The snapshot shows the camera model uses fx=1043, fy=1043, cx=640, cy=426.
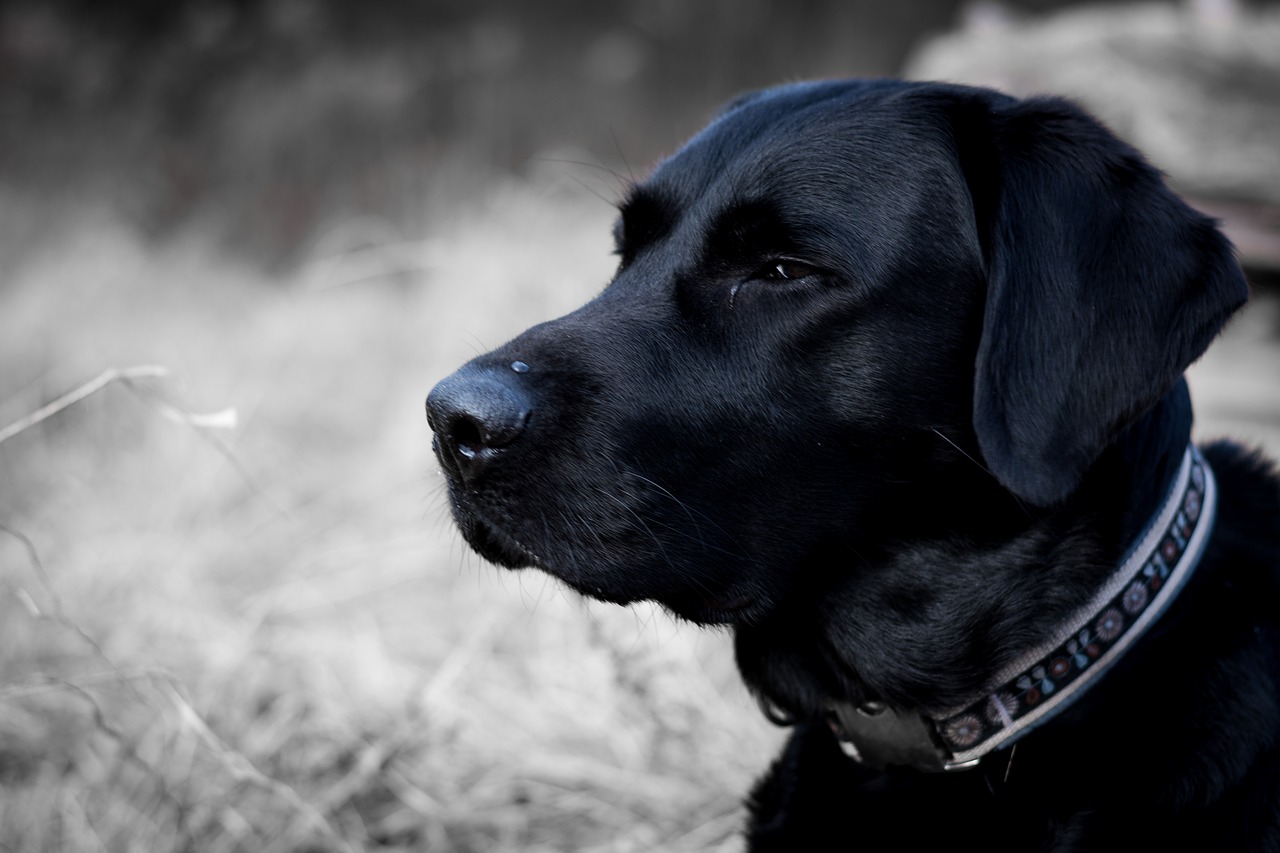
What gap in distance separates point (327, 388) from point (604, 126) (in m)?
4.61

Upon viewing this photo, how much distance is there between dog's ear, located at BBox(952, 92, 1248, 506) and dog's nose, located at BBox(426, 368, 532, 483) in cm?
73

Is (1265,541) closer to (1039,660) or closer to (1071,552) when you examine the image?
(1071,552)

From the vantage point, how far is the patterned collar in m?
1.64

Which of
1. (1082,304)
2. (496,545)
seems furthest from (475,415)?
(1082,304)

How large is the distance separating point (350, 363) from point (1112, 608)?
4.98 m

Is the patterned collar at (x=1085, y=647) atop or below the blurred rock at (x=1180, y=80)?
atop

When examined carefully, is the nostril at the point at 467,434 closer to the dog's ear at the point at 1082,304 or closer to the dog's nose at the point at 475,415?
the dog's nose at the point at 475,415

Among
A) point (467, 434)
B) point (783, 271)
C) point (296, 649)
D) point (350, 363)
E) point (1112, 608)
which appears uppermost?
point (783, 271)

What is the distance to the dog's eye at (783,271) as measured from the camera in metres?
1.76

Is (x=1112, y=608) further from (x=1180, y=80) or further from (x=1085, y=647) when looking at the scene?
(x=1180, y=80)

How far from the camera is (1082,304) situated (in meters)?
1.61

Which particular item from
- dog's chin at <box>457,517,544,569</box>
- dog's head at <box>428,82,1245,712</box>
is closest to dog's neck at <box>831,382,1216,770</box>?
dog's head at <box>428,82,1245,712</box>

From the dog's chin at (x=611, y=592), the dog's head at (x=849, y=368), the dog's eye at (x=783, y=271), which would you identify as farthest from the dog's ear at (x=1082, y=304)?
the dog's chin at (x=611, y=592)

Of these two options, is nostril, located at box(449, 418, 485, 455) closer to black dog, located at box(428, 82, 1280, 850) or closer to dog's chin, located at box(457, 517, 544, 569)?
black dog, located at box(428, 82, 1280, 850)
